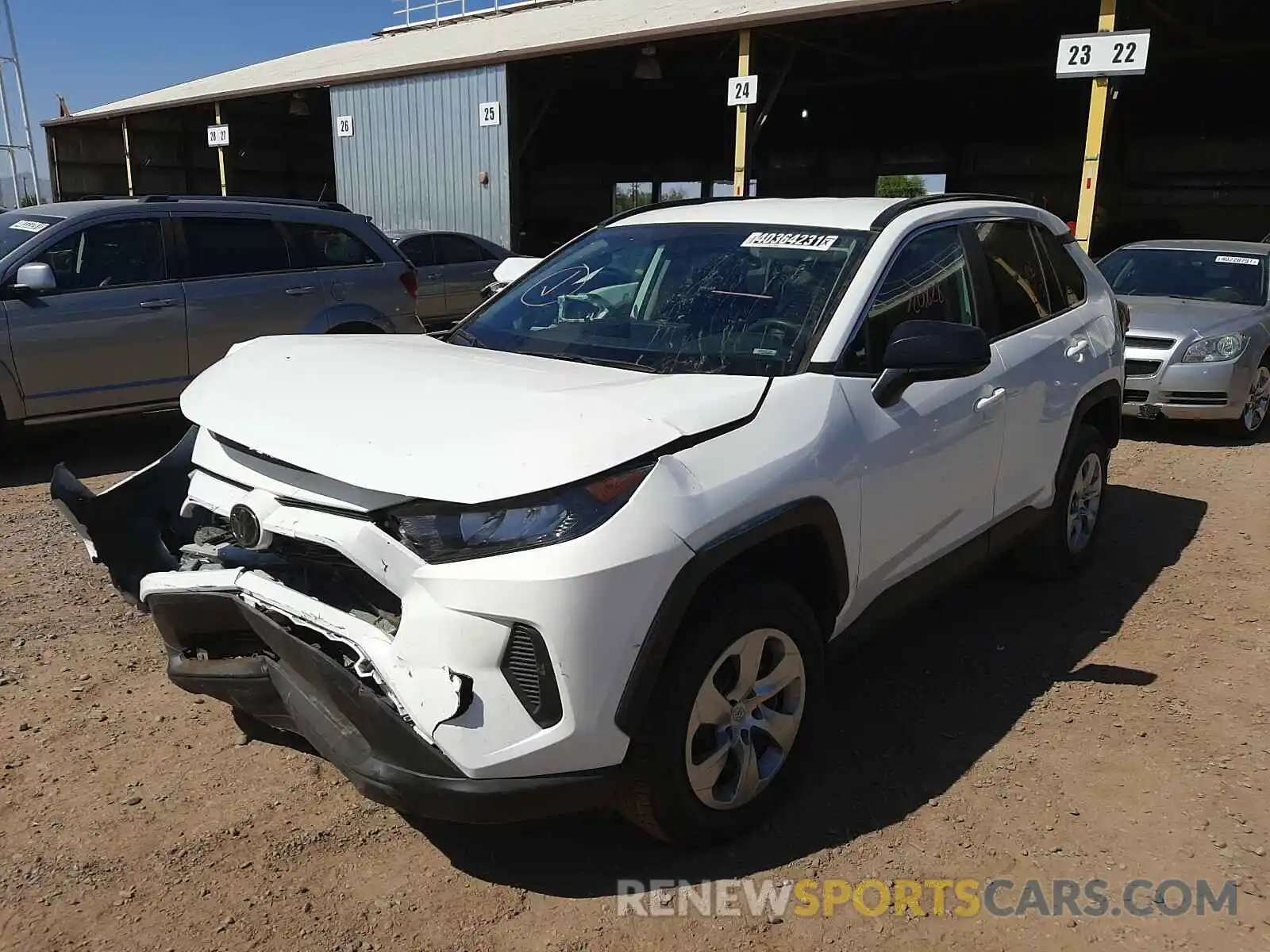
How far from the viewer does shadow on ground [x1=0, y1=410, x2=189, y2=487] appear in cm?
671

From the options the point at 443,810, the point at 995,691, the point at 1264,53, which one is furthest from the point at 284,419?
the point at 1264,53

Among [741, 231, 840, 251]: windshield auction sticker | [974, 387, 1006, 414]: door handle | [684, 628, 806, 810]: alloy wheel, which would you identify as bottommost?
[684, 628, 806, 810]: alloy wheel

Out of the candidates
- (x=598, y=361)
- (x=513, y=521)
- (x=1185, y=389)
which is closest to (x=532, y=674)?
(x=513, y=521)

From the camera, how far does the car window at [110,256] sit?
665cm

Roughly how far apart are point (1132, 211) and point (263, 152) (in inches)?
847

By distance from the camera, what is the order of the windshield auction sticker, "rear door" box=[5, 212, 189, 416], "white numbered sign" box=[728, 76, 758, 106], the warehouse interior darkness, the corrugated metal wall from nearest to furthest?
1. the windshield auction sticker
2. "rear door" box=[5, 212, 189, 416]
3. "white numbered sign" box=[728, 76, 758, 106]
4. the warehouse interior darkness
5. the corrugated metal wall

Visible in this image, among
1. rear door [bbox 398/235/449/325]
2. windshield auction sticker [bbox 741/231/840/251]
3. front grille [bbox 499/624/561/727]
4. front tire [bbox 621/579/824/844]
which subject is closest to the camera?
front grille [bbox 499/624/561/727]

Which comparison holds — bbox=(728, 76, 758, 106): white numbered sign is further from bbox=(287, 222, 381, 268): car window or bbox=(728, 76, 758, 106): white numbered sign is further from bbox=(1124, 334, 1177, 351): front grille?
bbox=(287, 222, 381, 268): car window

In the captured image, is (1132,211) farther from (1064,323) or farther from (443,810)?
(443,810)

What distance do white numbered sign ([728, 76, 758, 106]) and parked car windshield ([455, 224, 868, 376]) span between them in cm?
956

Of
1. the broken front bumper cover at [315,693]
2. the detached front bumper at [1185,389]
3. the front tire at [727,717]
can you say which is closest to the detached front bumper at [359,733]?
the broken front bumper cover at [315,693]

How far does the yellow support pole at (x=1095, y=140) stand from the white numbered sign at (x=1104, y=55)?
7.5 inches

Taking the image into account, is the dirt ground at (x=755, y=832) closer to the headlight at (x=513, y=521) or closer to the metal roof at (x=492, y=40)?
the headlight at (x=513, y=521)

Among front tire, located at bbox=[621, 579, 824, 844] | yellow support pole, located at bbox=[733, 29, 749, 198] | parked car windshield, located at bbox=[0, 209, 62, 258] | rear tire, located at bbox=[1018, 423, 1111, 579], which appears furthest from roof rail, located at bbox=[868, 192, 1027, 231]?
yellow support pole, located at bbox=[733, 29, 749, 198]
